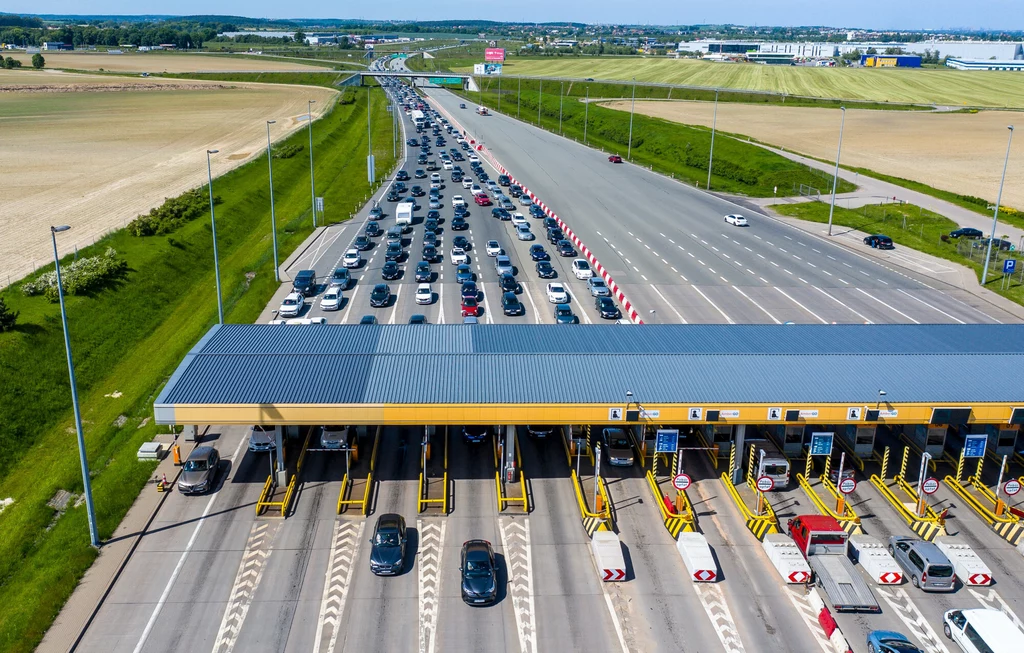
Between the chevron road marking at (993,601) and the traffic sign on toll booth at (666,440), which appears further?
the traffic sign on toll booth at (666,440)

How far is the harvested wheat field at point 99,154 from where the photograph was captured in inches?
3260

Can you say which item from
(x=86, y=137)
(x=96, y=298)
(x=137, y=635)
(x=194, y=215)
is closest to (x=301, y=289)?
(x=96, y=298)

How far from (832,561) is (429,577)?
1539 cm

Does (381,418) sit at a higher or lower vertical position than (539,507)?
higher

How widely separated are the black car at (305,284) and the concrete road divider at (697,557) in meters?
41.4

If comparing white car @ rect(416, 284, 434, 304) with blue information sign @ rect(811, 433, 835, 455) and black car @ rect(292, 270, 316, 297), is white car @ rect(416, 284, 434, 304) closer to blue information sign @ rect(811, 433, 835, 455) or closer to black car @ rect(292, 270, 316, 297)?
black car @ rect(292, 270, 316, 297)

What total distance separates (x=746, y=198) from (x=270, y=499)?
8868 cm

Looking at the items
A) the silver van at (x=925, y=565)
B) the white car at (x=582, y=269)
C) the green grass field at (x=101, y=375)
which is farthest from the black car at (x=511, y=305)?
the silver van at (x=925, y=565)

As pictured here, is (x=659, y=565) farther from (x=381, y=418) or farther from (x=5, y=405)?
(x=5, y=405)

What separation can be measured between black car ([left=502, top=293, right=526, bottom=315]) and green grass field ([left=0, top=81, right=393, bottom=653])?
18.1m

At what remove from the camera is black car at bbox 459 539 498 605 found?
30.1 metres

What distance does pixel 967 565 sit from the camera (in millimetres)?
31609

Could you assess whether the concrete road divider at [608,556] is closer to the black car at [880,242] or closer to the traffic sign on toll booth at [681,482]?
the traffic sign on toll booth at [681,482]

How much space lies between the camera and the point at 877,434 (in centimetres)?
4406
